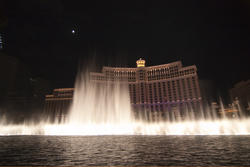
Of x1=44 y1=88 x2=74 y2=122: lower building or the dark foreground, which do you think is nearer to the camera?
the dark foreground

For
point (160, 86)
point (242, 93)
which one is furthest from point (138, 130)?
point (242, 93)

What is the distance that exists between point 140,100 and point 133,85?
1449 centimetres

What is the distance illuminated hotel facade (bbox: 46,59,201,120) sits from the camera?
115375 millimetres

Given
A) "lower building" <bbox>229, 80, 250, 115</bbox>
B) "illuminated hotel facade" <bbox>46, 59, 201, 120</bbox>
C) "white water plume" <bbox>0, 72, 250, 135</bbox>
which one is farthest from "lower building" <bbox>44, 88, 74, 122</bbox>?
"lower building" <bbox>229, 80, 250, 115</bbox>

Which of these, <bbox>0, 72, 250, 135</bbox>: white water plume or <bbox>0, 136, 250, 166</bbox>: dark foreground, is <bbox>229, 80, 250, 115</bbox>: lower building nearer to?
<bbox>0, 72, 250, 135</bbox>: white water plume

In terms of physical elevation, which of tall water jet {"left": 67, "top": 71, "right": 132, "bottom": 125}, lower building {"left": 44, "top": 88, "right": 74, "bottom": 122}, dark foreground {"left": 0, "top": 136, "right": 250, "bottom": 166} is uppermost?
lower building {"left": 44, "top": 88, "right": 74, "bottom": 122}

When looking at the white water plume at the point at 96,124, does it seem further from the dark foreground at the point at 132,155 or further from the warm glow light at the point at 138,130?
the dark foreground at the point at 132,155

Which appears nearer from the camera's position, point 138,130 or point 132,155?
point 132,155

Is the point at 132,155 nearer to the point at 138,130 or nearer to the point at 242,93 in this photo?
the point at 138,130

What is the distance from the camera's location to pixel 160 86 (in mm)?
127750

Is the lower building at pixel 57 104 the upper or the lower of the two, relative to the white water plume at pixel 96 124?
upper

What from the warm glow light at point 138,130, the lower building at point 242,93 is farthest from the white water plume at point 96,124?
the lower building at point 242,93

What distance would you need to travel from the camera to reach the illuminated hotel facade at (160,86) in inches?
4542

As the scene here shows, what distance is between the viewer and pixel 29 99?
93.7 metres
